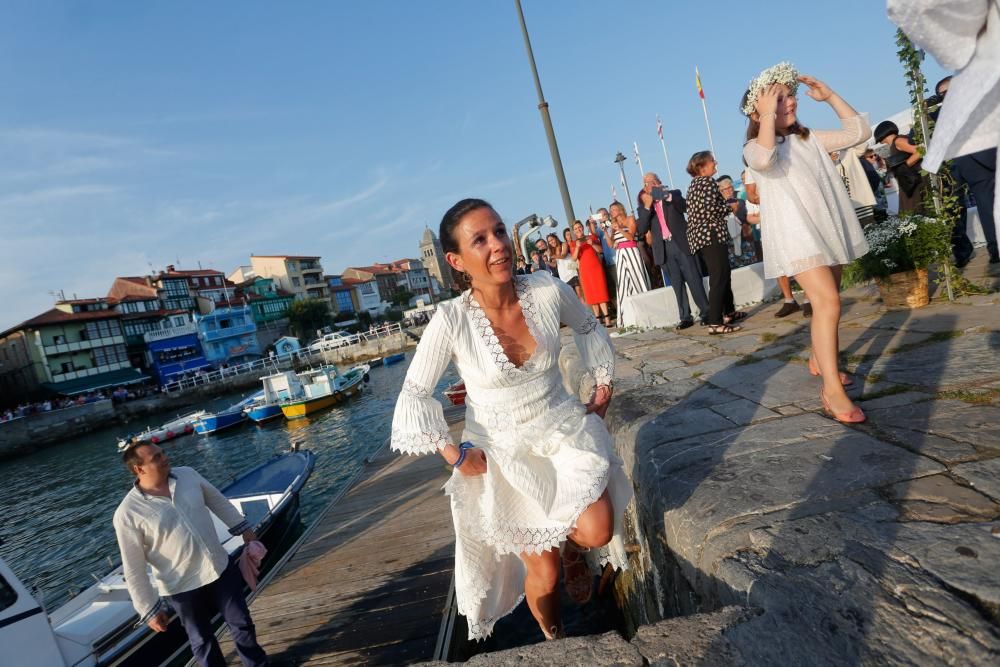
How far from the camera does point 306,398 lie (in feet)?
91.8

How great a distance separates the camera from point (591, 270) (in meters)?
8.80

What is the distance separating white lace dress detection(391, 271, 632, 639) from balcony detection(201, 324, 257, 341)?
60.8 metres

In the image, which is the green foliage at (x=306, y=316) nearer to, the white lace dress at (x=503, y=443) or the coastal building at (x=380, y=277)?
the coastal building at (x=380, y=277)

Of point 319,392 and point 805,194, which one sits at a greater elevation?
point 805,194

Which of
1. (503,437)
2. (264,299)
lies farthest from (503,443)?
(264,299)

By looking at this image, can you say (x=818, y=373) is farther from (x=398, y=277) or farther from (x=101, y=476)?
(x=398, y=277)

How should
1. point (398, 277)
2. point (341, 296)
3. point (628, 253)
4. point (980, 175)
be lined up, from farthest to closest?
point (398, 277)
point (341, 296)
point (628, 253)
point (980, 175)

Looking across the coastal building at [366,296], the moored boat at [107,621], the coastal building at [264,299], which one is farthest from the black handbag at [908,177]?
the coastal building at [366,296]

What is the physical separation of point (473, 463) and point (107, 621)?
6179mm

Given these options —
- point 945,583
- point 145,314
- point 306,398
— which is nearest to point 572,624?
point 945,583

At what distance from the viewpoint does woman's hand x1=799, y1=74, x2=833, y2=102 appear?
302 centimetres

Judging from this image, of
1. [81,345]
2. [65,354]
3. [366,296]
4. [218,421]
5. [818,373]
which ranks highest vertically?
[366,296]

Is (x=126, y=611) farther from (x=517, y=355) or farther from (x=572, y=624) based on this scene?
(x=517, y=355)

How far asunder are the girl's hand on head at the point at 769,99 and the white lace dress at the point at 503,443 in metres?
1.68
